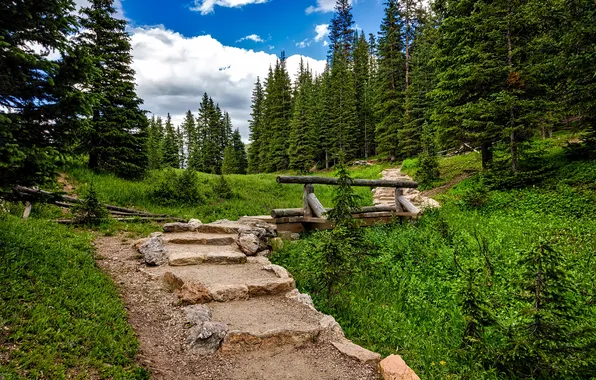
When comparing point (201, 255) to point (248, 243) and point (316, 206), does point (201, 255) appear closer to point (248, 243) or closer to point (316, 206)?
point (248, 243)

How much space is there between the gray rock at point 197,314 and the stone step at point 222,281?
0.32m

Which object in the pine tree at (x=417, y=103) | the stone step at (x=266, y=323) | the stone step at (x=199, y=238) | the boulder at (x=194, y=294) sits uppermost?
the pine tree at (x=417, y=103)

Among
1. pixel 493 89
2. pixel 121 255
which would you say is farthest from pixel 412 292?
pixel 493 89

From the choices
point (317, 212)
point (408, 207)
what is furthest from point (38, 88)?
point (408, 207)

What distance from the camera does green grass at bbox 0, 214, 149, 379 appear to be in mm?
3150

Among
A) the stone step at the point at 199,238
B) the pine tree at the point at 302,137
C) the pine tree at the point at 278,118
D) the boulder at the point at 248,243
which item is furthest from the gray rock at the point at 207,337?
the pine tree at the point at 278,118

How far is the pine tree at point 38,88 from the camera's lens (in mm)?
4543

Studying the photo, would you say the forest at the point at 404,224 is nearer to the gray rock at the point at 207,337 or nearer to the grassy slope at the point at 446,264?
the grassy slope at the point at 446,264

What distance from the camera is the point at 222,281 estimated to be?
603cm

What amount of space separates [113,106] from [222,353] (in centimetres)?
1492

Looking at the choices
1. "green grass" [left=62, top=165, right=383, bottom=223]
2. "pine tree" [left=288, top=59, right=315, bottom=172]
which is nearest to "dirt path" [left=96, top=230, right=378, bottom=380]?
"green grass" [left=62, top=165, right=383, bottom=223]

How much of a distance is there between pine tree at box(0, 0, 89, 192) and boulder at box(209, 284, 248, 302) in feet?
11.3

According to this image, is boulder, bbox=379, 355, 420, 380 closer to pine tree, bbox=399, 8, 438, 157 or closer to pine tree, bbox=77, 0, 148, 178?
pine tree, bbox=77, 0, 148, 178

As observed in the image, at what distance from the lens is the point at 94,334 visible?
12.5 feet
